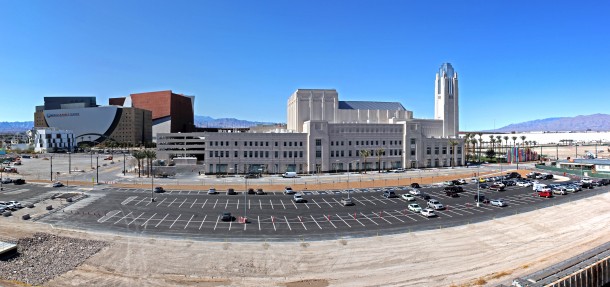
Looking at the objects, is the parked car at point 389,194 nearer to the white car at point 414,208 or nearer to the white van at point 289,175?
the white car at point 414,208

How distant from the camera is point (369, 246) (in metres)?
35.1

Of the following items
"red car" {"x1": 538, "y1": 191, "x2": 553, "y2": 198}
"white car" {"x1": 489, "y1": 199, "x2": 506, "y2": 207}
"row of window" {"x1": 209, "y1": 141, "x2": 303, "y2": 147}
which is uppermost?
"row of window" {"x1": 209, "y1": 141, "x2": 303, "y2": 147}

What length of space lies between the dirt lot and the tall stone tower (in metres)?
83.6

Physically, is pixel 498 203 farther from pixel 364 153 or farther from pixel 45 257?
pixel 45 257

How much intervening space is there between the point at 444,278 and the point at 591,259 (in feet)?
44.7

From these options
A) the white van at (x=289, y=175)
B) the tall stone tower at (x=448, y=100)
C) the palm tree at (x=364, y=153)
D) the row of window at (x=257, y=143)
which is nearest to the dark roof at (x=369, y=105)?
the tall stone tower at (x=448, y=100)

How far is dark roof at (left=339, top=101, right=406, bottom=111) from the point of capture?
116438 mm

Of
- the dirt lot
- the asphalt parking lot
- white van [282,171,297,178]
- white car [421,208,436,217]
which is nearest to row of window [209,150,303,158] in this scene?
white van [282,171,297,178]

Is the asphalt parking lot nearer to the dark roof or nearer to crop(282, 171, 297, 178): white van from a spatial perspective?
crop(282, 171, 297, 178): white van

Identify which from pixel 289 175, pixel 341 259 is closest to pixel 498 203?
pixel 341 259

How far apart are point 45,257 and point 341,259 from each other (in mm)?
28531

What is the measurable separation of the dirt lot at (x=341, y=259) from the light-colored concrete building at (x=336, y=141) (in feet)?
174

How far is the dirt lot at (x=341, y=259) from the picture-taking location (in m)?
28.6

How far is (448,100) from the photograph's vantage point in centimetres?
12262
